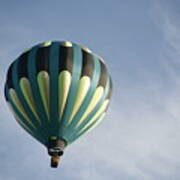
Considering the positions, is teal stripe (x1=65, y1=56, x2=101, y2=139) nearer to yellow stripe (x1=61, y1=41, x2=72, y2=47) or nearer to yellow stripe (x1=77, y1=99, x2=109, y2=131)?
yellow stripe (x1=77, y1=99, x2=109, y2=131)

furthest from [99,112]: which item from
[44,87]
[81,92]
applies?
[44,87]

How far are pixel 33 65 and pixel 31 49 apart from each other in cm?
155

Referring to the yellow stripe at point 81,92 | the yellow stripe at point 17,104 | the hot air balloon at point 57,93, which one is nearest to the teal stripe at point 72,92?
the hot air balloon at point 57,93

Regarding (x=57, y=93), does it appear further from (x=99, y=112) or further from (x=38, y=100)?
(x=99, y=112)

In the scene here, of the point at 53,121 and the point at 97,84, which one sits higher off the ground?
the point at 97,84

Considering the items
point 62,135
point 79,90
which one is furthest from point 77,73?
point 62,135

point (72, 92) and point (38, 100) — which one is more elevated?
point (72, 92)

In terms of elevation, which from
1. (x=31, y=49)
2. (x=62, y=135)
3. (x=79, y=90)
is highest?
(x=31, y=49)

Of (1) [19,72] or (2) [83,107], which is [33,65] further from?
(2) [83,107]

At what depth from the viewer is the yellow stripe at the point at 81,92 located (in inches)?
1497

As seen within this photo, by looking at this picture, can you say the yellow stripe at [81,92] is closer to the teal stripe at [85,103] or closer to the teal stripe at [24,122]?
the teal stripe at [85,103]

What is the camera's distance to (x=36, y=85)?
38281mm

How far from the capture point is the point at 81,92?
38.2 m

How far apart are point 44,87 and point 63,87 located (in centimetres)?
100
